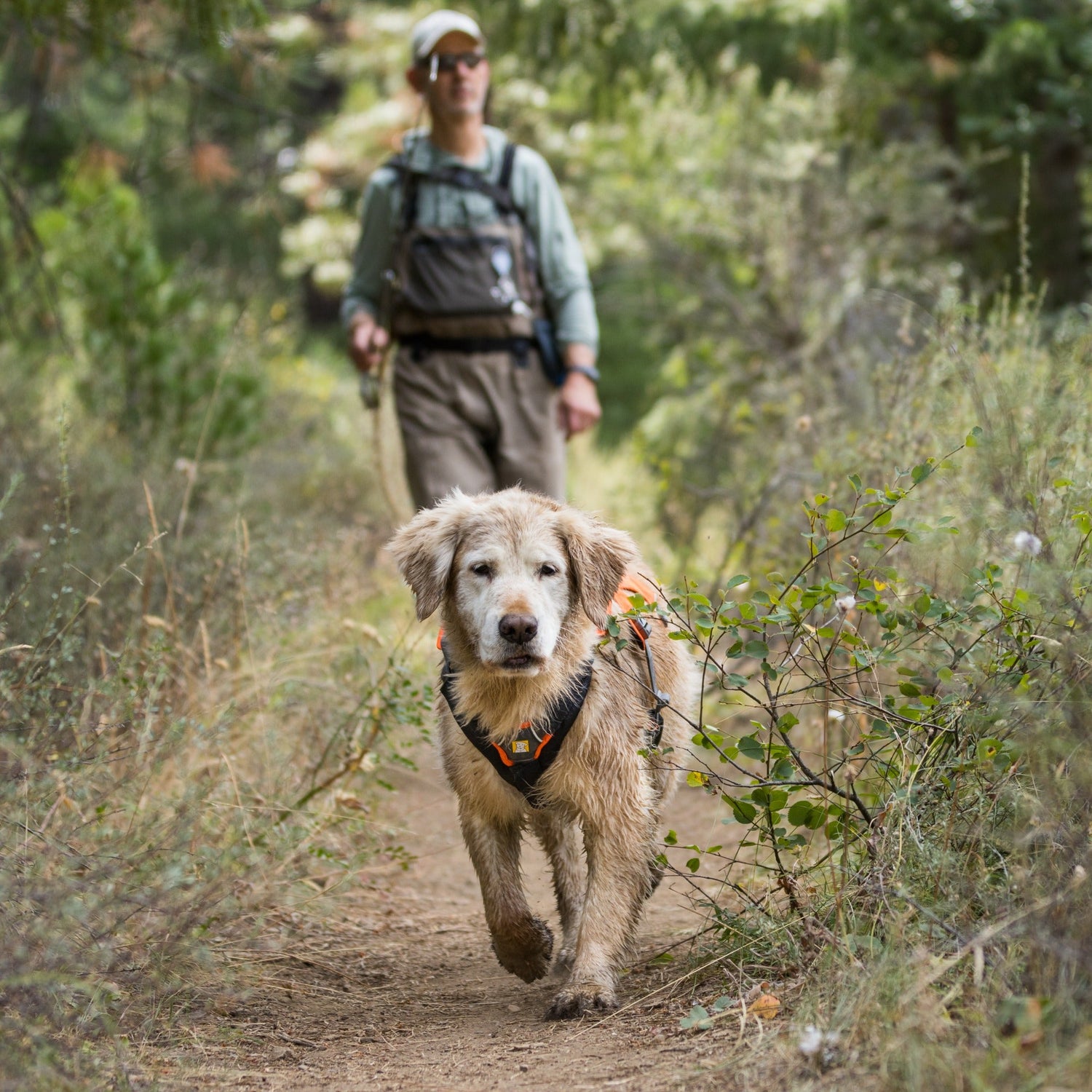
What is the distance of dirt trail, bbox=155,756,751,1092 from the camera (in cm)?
329

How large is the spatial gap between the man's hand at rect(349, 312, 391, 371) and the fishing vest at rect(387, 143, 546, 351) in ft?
0.29

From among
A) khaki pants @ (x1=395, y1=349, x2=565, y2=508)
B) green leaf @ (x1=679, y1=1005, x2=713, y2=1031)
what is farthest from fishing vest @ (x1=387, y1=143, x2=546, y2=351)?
green leaf @ (x1=679, y1=1005, x2=713, y2=1031)

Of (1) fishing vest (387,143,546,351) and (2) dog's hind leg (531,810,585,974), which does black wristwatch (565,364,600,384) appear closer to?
(1) fishing vest (387,143,546,351)

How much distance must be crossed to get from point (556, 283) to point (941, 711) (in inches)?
118

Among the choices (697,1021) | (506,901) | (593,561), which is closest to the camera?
(697,1021)

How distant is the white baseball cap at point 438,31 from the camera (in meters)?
5.82

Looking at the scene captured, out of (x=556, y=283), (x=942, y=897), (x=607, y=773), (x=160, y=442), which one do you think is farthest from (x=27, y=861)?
(x=160, y=442)

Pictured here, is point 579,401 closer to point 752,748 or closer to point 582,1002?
Result: point 752,748

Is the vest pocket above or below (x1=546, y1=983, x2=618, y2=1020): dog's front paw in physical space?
above

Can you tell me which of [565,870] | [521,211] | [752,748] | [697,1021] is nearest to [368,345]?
[521,211]

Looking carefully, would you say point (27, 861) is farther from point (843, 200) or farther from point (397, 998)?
point (843, 200)

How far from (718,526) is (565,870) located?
499cm

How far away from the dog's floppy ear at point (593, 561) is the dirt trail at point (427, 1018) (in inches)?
38.1

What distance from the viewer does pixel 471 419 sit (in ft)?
19.2
